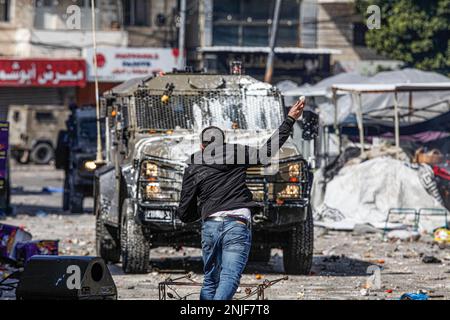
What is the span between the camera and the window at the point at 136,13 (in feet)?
166

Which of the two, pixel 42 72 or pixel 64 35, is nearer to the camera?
pixel 42 72

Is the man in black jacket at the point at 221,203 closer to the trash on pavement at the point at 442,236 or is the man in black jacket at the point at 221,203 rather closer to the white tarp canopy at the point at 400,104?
the trash on pavement at the point at 442,236

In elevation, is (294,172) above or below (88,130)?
above

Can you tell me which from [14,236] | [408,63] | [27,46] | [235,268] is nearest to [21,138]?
[27,46]

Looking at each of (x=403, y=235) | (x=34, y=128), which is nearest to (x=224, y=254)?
(x=403, y=235)

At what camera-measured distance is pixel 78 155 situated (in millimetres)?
25875

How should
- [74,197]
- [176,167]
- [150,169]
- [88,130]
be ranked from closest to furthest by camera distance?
[176,167], [150,169], [74,197], [88,130]

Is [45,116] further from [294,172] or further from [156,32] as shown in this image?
[294,172]

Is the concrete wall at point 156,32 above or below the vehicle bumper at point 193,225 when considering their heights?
above

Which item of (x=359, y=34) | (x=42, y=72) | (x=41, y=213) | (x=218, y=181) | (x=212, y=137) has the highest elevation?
(x=359, y=34)

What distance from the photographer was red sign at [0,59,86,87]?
48.1m

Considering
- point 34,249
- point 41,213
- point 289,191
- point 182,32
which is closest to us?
point 289,191

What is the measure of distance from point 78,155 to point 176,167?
11.9m

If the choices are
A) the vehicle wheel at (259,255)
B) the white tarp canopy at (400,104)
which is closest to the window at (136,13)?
the white tarp canopy at (400,104)
